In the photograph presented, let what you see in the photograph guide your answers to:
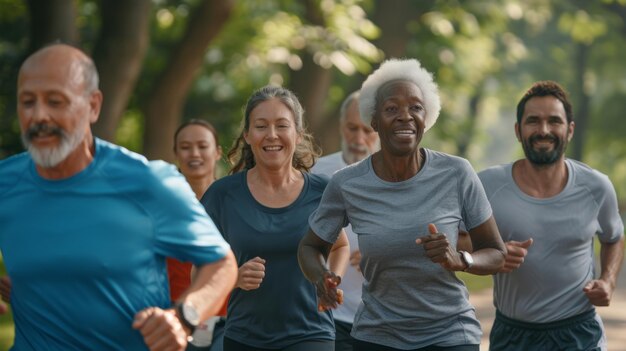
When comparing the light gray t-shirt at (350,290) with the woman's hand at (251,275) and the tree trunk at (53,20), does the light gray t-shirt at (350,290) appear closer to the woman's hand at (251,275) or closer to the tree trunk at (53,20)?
the woman's hand at (251,275)

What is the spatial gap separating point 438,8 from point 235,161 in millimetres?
13849

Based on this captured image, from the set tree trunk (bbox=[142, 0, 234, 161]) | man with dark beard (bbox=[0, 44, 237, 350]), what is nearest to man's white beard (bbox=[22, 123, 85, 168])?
man with dark beard (bbox=[0, 44, 237, 350])

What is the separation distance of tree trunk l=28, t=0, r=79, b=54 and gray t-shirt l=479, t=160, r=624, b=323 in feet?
24.7

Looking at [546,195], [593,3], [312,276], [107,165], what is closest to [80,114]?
[107,165]

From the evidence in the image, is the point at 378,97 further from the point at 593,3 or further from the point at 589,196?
the point at 593,3

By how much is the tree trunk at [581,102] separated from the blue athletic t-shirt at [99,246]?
3714 centimetres

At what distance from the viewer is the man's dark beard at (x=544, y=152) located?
6.48m

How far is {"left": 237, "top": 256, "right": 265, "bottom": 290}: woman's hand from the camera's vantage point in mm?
5840

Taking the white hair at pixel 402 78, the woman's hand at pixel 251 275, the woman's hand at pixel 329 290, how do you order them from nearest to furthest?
the woman's hand at pixel 329 290 → the white hair at pixel 402 78 → the woman's hand at pixel 251 275

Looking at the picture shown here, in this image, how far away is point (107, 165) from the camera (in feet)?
13.5

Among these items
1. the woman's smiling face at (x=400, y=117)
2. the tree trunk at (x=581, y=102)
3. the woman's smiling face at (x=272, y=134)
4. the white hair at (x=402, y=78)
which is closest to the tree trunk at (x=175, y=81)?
the woman's smiling face at (x=272, y=134)

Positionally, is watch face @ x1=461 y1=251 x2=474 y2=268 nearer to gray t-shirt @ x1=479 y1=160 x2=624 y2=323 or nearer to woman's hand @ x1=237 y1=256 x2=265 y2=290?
woman's hand @ x1=237 y1=256 x2=265 y2=290

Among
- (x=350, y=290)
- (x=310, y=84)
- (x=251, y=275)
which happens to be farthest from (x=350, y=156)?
(x=310, y=84)

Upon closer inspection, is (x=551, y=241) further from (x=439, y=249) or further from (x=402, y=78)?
(x=439, y=249)
